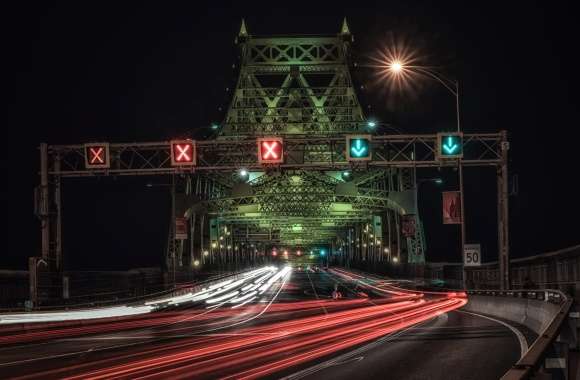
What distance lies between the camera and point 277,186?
315ft

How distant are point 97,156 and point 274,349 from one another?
20145mm

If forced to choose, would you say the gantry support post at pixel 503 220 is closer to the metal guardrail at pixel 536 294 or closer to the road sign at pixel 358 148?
the metal guardrail at pixel 536 294

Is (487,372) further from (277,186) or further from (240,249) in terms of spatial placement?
(240,249)

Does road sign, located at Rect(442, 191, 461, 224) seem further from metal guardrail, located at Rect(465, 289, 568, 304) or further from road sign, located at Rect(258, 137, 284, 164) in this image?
road sign, located at Rect(258, 137, 284, 164)

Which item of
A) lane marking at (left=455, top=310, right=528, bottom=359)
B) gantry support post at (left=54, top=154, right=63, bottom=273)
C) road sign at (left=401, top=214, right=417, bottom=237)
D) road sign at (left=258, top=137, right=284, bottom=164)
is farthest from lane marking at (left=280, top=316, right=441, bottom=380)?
road sign at (left=401, top=214, right=417, bottom=237)

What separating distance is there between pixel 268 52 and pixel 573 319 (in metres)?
105

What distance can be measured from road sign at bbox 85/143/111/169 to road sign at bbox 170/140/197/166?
9.48ft

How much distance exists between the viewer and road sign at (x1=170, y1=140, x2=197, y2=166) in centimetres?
3575

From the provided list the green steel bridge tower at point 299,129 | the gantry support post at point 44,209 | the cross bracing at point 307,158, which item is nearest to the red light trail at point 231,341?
the gantry support post at point 44,209

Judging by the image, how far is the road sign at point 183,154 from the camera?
35750mm

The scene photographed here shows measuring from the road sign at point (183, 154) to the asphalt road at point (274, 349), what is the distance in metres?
7.93

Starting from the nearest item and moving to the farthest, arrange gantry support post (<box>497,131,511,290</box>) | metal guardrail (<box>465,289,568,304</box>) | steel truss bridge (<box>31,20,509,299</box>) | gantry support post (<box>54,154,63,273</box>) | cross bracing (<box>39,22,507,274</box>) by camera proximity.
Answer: metal guardrail (<box>465,289,568,304</box>) < gantry support post (<box>497,131,511,290</box>) < gantry support post (<box>54,154,63,273</box>) < steel truss bridge (<box>31,20,509,299</box>) < cross bracing (<box>39,22,507,274</box>)

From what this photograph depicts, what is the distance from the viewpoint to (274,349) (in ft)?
59.6

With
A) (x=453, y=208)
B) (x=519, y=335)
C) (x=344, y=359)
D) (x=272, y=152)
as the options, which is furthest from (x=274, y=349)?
(x=453, y=208)
